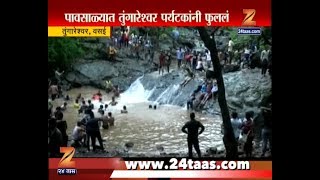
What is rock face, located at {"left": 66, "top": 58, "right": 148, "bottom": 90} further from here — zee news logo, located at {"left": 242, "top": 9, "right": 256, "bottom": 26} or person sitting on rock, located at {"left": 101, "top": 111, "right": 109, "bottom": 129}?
zee news logo, located at {"left": 242, "top": 9, "right": 256, "bottom": 26}

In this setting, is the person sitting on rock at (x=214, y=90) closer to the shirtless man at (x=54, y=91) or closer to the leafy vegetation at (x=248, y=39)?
the leafy vegetation at (x=248, y=39)

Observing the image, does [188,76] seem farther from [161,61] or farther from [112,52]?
[112,52]

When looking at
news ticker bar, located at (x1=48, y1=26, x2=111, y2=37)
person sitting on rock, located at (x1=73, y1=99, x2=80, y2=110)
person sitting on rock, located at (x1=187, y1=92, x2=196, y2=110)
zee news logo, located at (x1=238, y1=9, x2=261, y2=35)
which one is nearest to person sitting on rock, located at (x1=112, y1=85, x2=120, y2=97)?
person sitting on rock, located at (x1=73, y1=99, x2=80, y2=110)

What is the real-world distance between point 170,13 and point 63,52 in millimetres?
740

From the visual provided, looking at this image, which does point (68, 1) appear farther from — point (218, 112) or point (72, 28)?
point (218, 112)

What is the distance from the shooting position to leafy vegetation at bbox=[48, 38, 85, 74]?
10.4ft

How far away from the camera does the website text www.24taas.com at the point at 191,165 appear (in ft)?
10.4

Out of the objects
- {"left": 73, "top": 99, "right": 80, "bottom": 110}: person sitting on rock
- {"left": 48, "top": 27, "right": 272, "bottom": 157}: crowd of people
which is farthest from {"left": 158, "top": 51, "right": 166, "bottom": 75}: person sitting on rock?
{"left": 73, "top": 99, "right": 80, "bottom": 110}: person sitting on rock

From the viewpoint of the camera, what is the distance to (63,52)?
317 cm

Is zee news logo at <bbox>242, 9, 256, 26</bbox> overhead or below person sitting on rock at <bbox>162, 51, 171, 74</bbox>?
overhead

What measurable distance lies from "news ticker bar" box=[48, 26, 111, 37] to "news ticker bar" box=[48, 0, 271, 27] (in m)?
0.03

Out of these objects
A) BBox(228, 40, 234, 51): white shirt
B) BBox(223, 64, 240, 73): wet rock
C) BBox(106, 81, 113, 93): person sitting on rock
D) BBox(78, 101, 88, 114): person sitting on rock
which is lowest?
BBox(78, 101, 88, 114): person sitting on rock
